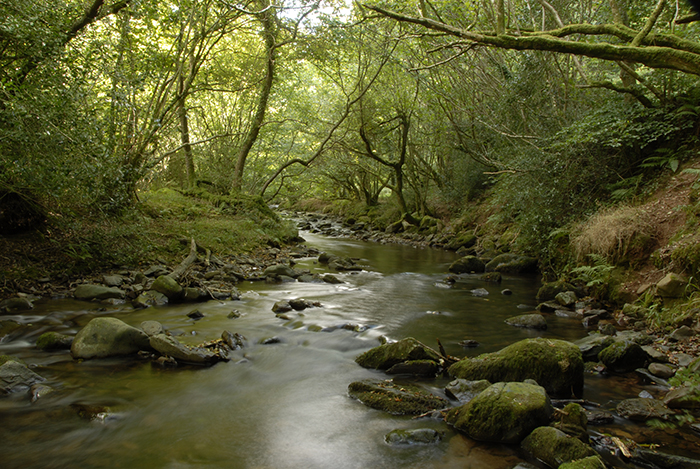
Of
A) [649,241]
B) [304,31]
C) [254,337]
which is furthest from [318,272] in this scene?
[304,31]

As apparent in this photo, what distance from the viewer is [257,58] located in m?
16.9

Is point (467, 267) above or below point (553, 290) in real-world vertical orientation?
above

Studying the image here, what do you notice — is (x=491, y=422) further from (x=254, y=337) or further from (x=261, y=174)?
(x=261, y=174)

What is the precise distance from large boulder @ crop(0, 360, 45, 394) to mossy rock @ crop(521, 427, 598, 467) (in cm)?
520

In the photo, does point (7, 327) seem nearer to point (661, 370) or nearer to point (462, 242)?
point (661, 370)

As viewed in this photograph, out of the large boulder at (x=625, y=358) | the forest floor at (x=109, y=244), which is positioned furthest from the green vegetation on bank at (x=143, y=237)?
the large boulder at (x=625, y=358)

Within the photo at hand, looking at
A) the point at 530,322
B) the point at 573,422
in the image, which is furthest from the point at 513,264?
the point at 573,422

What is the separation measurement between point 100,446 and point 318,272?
8690mm

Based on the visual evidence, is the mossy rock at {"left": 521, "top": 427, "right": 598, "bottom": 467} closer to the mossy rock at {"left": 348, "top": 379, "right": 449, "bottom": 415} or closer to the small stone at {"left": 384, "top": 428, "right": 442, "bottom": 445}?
the small stone at {"left": 384, "top": 428, "right": 442, "bottom": 445}

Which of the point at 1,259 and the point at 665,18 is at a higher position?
the point at 665,18

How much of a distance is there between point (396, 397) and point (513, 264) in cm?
928

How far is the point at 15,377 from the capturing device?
4.41 metres

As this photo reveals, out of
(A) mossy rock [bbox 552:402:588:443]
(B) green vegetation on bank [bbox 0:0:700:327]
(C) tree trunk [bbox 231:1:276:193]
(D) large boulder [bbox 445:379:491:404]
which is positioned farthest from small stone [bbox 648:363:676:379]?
(C) tree trunk [bbox 231:1:276:193]

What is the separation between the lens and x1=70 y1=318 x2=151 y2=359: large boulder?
531 cm
